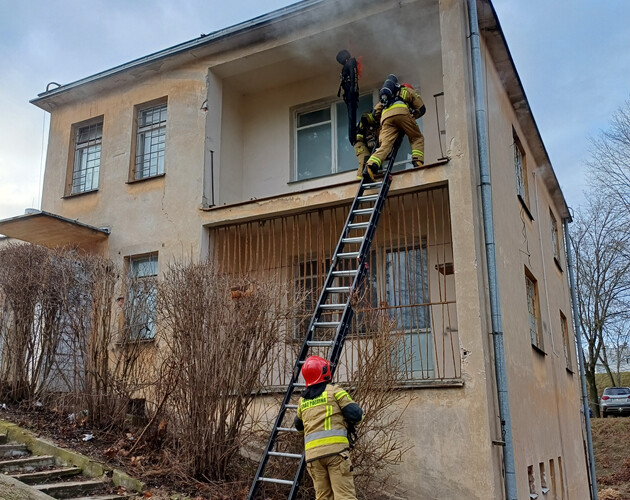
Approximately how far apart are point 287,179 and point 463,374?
5.28 meters

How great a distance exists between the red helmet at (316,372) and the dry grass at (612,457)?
13.7 meters

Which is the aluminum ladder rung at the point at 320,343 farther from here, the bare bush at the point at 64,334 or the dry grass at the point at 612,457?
the dry grass at the point at 612,457

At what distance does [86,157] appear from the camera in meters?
13.0

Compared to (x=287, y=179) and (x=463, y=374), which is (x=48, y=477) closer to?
(x=463, y=374)

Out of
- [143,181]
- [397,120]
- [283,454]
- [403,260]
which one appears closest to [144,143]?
[143,181]

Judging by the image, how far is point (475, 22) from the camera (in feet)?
29.5

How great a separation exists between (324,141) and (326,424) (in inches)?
272

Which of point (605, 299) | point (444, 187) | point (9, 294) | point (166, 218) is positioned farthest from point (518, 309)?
point (605, 299)

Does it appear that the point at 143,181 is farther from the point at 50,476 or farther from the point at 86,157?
the point at 50,476

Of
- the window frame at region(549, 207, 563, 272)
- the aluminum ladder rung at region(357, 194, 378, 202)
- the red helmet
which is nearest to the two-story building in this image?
the aluminum ladder rung at region(357, 194, 378, 202)

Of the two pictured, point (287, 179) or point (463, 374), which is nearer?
point (463, 374)

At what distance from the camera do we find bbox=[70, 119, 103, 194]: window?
1280 cm

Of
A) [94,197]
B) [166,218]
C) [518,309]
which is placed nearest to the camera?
[518,309]

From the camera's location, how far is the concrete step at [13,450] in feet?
24.2
